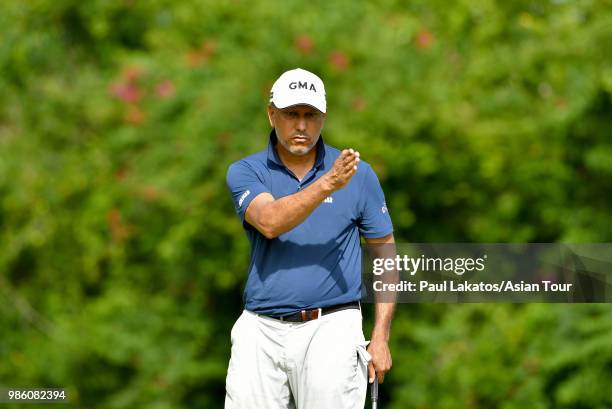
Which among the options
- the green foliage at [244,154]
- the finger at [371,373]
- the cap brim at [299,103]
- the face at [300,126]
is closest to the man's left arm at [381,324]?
the finger at [371,373]

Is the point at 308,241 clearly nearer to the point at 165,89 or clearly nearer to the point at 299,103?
the point at 299,103

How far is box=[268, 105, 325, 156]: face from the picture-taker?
13.9ft

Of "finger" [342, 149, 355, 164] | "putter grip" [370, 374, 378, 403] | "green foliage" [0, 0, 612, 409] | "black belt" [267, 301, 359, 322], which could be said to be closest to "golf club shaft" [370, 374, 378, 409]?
"putter grip" [370, 374, 378, 403]

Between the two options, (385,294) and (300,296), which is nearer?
(300,296)

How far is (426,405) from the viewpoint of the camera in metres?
12.2

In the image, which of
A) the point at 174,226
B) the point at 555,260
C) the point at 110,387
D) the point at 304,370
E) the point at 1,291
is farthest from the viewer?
the point at 1,291

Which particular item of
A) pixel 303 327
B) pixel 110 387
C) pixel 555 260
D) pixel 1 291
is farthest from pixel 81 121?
pixel 303 327

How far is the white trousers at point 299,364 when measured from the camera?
4.21 m

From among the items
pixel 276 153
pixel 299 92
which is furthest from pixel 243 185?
pixel 299 92

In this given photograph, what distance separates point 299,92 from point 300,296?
2.48 ft

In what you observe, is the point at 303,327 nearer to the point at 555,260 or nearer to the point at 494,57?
the point at 555,260

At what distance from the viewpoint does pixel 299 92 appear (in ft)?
13.8

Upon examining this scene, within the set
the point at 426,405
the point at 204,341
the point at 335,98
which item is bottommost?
the point at 426,405

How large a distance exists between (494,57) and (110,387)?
609 cm
